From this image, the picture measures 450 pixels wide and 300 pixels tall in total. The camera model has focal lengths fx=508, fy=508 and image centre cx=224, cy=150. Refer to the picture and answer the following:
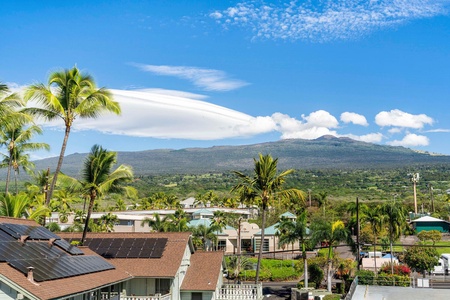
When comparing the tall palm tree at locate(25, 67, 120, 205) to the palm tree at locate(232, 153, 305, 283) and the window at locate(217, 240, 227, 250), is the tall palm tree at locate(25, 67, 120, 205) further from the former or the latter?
the window at locate(217, 240, 227, 250)

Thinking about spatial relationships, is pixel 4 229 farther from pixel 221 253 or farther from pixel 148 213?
pixel 148 213

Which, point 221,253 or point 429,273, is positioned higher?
point 221,253

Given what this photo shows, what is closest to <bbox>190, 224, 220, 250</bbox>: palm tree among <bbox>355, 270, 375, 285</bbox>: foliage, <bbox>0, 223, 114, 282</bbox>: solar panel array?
<bbox>355, 270, 375, 285</bbox>: foliage

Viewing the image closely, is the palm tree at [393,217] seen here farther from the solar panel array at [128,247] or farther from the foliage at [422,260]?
the solar panel array at [128,247]

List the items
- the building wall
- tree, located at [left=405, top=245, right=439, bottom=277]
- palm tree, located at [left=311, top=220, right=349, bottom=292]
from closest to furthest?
palm tree, located at [left=311, top=220, right=349, bottom=292]
tree, located at [left=405, top=245, right=439, bottom=277]
the building wall

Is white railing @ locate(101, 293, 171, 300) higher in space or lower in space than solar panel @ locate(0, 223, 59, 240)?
lower

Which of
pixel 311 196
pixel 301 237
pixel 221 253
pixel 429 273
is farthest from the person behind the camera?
pixel 311 196

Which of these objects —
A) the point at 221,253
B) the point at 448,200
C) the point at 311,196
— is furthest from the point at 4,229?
the point at 448,200
